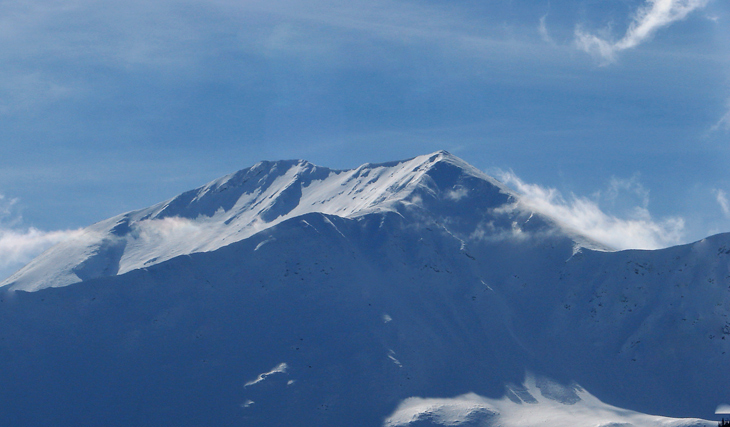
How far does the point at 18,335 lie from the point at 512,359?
4368 inches

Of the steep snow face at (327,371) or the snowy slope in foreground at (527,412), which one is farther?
the steep snow face at (327,371)

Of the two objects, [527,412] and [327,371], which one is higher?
Result: [327,371]

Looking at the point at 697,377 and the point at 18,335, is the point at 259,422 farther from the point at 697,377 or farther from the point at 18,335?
the point at 697,377

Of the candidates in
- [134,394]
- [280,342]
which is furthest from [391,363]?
[134,394]

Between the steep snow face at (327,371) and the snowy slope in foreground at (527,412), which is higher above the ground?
the steep snow face at (327,371)

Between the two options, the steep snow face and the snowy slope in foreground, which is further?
the steep snow face

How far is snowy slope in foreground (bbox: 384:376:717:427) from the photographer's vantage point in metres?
166

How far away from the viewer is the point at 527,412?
174 metres

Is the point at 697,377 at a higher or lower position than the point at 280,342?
lower

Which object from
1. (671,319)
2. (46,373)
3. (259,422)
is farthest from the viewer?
(671,319)

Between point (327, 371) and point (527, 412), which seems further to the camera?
point (327, 371)

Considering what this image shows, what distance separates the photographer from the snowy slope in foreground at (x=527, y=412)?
166 m

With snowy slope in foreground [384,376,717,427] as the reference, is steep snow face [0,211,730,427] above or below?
above

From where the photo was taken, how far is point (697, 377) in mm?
184000
